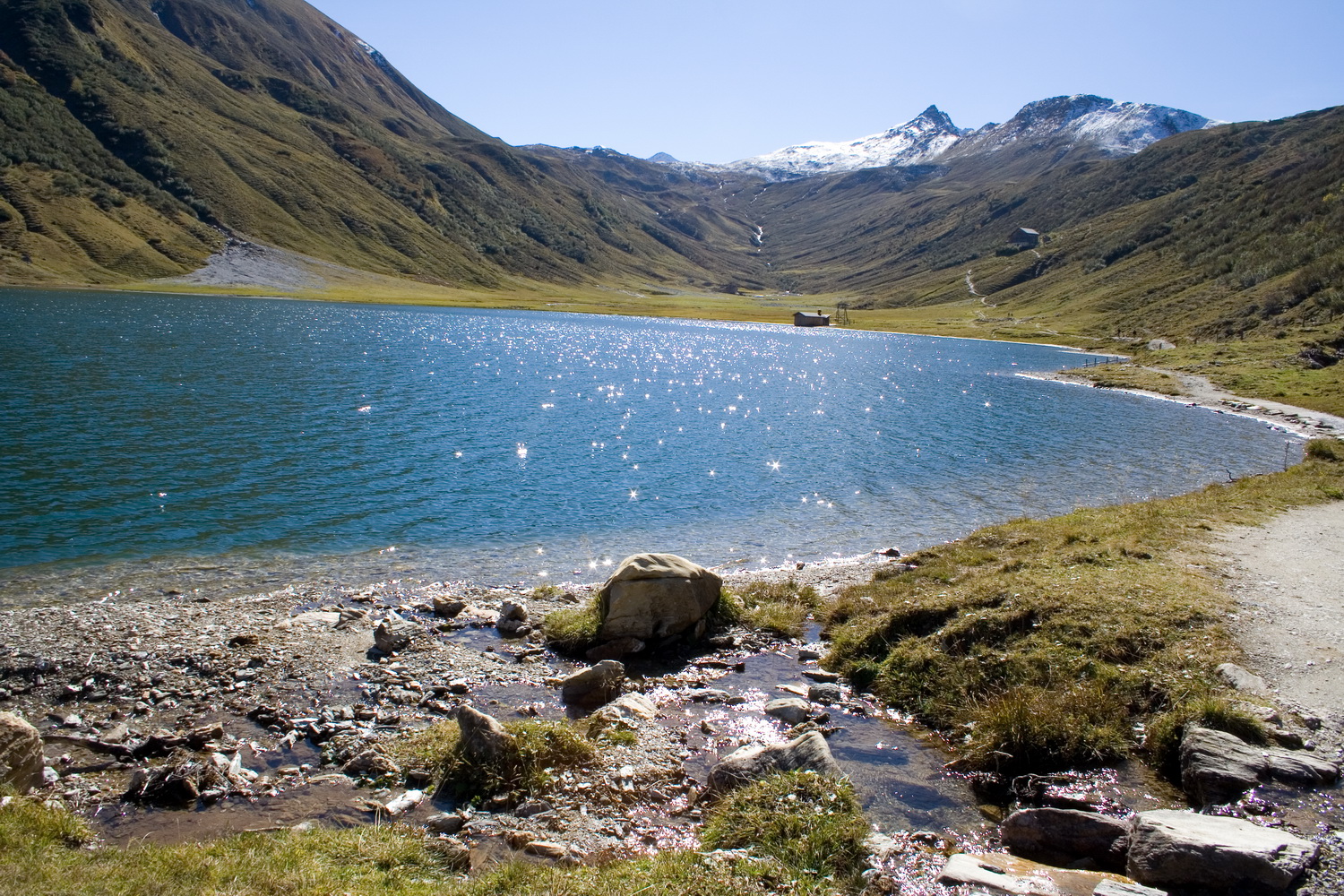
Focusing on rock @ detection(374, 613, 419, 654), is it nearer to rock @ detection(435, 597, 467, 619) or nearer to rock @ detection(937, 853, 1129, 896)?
rock @ detection(435, 597, 467, 619)

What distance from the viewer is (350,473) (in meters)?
37.8

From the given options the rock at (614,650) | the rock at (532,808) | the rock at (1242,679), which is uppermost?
the rock at (1242,679)

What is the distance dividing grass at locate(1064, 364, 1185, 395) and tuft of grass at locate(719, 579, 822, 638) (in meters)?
79.4

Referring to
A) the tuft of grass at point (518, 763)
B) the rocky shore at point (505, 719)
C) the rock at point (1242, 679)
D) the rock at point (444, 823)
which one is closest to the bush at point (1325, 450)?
the rock at point (1242, 679)

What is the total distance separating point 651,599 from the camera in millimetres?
20562

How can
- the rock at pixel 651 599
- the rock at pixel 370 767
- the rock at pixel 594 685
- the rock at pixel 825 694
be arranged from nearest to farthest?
the rock at pixel 370 767 < the rock at pixel 825 694 < the rock at pixel 594 685 < the rock at pixel 651 599

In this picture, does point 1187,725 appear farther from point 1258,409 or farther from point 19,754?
Answer: point 1258,409

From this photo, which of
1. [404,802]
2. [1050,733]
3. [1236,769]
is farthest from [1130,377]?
[404,802]

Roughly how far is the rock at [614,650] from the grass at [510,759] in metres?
5.14

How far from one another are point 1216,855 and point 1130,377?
103052mm

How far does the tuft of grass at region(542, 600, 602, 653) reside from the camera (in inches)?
789

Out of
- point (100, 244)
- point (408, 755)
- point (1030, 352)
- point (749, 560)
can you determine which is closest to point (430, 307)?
point (100, 244)

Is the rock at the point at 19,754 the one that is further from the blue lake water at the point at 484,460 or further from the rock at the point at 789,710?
the rock at the point at 789,710

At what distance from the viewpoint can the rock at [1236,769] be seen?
11133 millimetres
